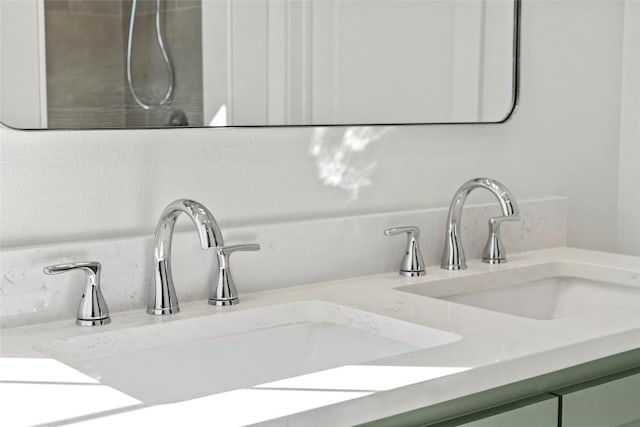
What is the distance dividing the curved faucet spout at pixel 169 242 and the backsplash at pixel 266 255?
2.0 inches

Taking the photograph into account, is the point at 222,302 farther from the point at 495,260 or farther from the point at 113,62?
the point at 495,260

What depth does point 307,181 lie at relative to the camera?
5.70 ft

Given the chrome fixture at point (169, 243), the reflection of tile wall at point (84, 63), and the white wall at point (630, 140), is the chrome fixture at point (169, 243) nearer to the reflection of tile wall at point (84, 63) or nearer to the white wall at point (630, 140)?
the reflection of tile wall at point (84, 63)

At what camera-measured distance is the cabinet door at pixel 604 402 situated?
1306 millimetres

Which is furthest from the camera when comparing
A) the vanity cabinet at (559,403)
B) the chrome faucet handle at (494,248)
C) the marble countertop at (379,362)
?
the chrome faucet handle at (494,248)

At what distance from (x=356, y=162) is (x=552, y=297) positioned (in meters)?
0.50

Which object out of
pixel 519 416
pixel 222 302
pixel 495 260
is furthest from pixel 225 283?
pixel 495 260

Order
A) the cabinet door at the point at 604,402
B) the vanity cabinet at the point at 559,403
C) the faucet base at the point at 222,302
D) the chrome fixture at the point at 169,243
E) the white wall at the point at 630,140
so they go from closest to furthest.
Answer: the vanity cabinet at the point at 559,403, the cabinet door at the point at 604,402, the chrome fixture at the point at 169,243, the faucet base at the point at 222,302, the white wall at the point at 630,140

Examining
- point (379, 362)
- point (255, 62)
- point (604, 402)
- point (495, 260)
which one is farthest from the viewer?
point (495, 260)

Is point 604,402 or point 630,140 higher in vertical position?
point 630,140

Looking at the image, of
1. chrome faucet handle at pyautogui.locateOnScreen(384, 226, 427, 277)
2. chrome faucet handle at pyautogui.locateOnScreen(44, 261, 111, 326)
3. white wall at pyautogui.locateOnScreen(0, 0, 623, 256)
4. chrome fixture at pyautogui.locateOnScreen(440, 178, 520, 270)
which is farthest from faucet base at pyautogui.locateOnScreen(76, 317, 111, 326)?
chrome fixture at pyautogui.locateOnScreen(440, 178, 520, 270)

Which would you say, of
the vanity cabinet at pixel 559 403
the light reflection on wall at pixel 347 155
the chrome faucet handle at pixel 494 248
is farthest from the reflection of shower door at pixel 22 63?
the chrome faucet handle at pixel 494 248

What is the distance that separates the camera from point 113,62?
1.44 meters

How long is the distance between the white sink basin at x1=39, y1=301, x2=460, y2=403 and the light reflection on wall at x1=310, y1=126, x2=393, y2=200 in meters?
0.31
